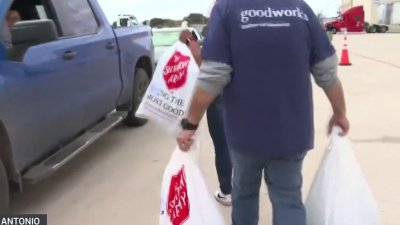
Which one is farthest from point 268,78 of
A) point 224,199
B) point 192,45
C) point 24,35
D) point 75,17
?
point 75,17

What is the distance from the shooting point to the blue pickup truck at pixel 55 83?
11.0ft

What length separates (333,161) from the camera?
2.78 metres

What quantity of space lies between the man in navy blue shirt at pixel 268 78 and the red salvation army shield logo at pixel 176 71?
49 cm

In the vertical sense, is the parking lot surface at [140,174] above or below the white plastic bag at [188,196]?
below

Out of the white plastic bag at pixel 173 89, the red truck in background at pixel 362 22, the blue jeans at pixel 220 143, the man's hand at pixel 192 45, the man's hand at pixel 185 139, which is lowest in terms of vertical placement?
the red truck in background at pixel 362 22

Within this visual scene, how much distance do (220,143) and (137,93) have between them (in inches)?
113

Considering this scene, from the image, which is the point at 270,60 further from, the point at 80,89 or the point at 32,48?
the point at 80,89

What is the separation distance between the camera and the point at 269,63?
236 cm

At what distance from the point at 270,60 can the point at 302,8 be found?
0.29 m

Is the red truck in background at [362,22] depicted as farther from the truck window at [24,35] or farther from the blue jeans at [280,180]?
the blue jeans at [280,180]

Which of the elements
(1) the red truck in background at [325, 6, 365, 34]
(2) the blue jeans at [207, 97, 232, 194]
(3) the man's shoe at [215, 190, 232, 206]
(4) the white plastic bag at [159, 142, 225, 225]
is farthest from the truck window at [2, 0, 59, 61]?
(1) the red truck in background at [325, 6, 365, 34]

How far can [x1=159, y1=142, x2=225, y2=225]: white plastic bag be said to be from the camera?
9.04 ft

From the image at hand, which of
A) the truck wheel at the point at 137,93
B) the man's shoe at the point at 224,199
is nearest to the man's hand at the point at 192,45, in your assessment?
the man's shoe at the point at 224,199

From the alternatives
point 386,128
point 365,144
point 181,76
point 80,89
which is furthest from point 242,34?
point 386,128
